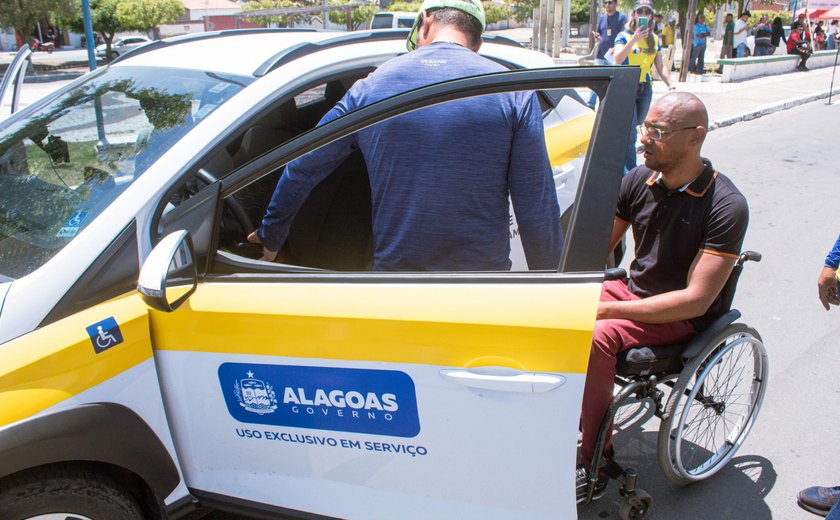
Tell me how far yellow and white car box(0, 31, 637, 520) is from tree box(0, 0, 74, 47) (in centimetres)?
2556

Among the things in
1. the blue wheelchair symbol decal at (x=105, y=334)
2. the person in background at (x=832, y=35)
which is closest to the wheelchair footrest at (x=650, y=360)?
the blue wheelchair symbol decal at (x=105, y=334)

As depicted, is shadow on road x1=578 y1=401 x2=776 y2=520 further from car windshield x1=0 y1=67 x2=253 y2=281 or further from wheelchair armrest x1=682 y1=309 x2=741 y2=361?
car windshield x1=0 y1=67 x2=253 y2=281

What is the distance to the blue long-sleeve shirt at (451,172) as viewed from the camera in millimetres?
2076

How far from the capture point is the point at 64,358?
1.74 meters

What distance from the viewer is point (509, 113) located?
2096mm

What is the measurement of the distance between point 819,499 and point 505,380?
170 cm

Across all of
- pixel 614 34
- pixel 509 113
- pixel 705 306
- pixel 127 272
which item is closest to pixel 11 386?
pixel 127 272

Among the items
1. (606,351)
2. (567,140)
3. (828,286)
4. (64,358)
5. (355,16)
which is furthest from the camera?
(355,16)

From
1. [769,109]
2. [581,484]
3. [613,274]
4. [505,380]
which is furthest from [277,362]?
[769,109]

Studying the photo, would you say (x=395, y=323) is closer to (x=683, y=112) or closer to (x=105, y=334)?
(x=105, y=334)

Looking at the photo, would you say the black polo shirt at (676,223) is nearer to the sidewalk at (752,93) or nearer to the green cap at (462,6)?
the green cap at (462,6)

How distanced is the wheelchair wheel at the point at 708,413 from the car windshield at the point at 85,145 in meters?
1.96

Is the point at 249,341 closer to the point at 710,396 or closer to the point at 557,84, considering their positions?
the point at 557,84

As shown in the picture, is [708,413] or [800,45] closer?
[708,413]
